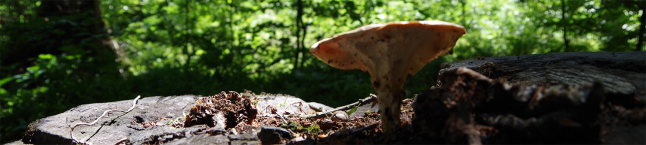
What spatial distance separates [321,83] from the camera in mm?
6234

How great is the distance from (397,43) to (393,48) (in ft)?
0.11

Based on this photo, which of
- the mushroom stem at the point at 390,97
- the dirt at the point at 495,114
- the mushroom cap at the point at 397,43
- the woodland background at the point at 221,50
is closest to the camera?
the dirt at the point at 495,114

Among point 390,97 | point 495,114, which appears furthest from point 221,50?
point 495,114

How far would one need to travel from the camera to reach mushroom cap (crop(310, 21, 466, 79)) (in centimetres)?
150

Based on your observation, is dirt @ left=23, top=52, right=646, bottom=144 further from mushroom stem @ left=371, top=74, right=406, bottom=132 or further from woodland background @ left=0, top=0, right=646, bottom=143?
woodland background @ left=0, top=0, right=646, bottom=143

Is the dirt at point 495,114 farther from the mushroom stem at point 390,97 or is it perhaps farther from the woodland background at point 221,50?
the woodland background at point 221,50

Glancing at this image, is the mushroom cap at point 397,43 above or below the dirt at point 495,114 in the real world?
above

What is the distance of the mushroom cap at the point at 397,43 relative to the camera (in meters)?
1.50

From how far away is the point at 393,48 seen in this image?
161cm

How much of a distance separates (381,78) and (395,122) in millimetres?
252

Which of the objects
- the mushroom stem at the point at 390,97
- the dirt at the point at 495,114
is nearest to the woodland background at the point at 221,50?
the dirt at the point at 495,114

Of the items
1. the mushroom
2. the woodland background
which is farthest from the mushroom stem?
the woodland background

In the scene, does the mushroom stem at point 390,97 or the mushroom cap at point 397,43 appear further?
the mushroom stem at point 390,97

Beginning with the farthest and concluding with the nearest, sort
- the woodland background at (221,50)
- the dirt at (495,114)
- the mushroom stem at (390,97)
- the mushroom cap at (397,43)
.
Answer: the woodland background at (221,50) → the mushroom stem at (390,97) → the mushroom cap at (397,43) → the dirt at (495,114)
